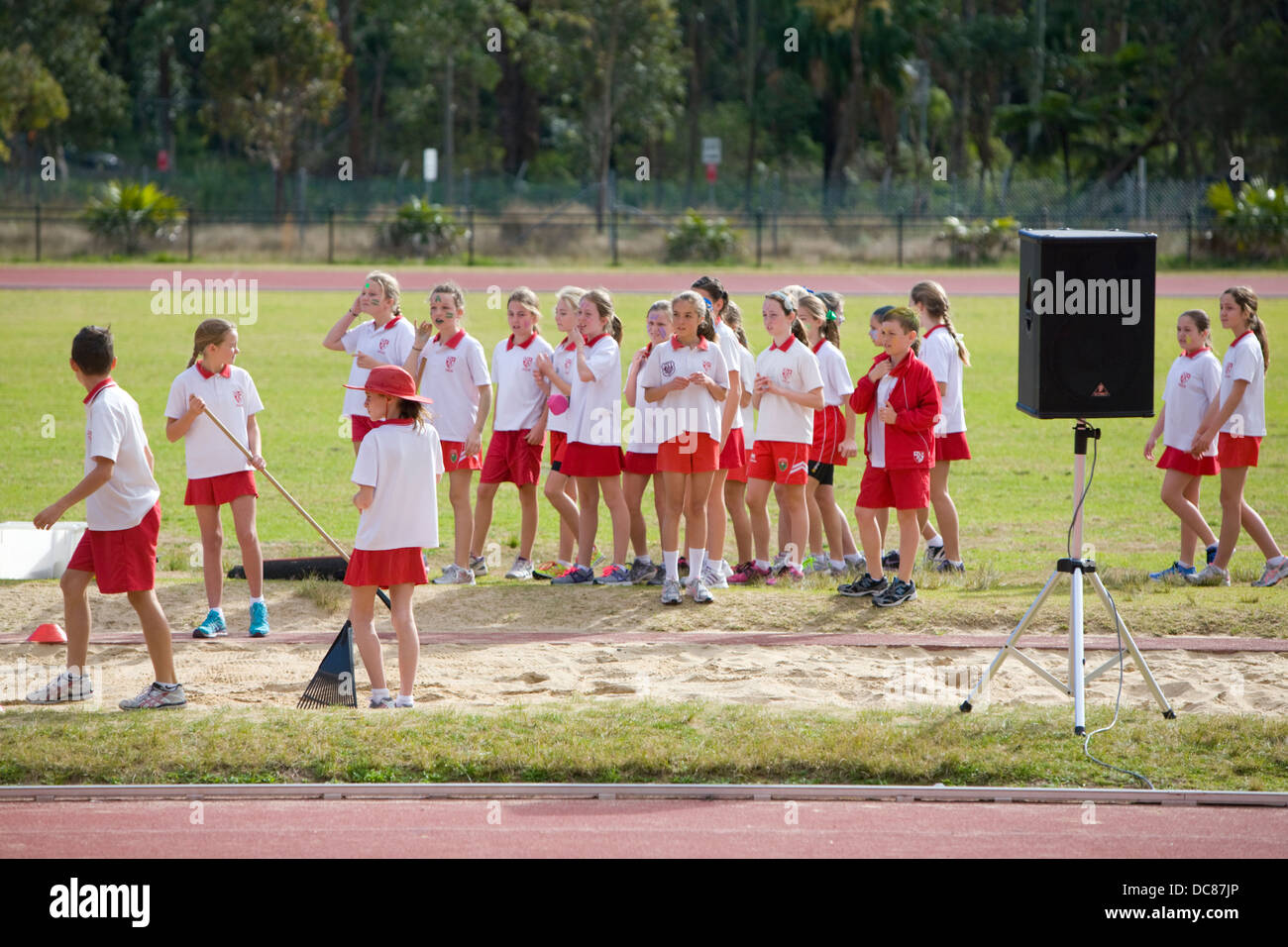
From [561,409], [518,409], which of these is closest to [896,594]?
[561,409]

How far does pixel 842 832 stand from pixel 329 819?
214 cm

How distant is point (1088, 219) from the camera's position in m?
42.0

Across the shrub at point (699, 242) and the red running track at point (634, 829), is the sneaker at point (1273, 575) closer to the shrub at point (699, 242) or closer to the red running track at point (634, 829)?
the red running track at point (634, 829)

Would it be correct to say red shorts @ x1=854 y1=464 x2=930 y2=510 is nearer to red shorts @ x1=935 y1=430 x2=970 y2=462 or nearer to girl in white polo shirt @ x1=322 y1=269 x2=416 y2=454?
red shorts @ x1=935 y1=430 x2=970 y2=462

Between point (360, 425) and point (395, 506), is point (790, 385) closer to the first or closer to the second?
point (360, 425)

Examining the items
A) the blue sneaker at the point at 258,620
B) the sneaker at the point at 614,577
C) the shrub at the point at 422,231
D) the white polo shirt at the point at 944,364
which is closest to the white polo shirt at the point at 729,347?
the sneaker at the point at 614,577

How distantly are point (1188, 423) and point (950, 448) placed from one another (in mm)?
1666

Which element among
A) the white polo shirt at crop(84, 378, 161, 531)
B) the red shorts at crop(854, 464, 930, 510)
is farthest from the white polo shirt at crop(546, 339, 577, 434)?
the white polo shirt at crop(84, 378, 161, 531)

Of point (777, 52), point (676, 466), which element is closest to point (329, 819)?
point (676, 466)

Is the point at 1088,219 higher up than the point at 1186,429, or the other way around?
the point at 1088,219

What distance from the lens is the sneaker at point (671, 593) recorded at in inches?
376

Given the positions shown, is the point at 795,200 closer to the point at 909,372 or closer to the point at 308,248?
the point at 308,248

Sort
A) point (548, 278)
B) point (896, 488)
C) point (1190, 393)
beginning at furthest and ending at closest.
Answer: point (548, 278) < point (1190, 393) < point (896, 488)

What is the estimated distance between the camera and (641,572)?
10.3 metres
